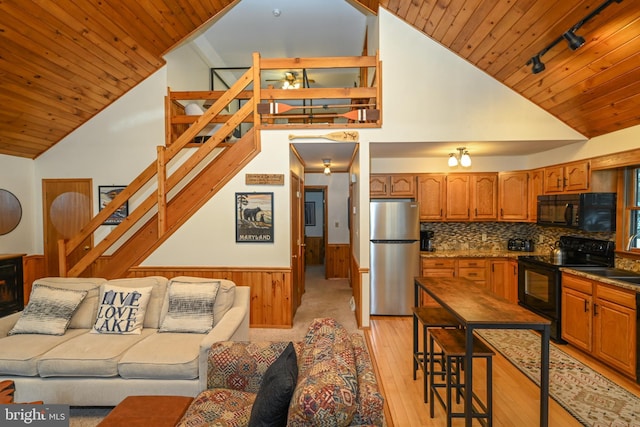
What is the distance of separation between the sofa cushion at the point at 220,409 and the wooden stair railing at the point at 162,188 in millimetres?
2617

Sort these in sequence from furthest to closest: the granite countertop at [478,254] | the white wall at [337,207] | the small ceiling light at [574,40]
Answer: the white wall at [337,207] < the granite countertop at [478,254] < the small ceiling light at [574,40]

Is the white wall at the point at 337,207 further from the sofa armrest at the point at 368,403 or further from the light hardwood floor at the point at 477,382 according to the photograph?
the sofa armrest at the point at 368,403

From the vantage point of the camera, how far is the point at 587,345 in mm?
3082

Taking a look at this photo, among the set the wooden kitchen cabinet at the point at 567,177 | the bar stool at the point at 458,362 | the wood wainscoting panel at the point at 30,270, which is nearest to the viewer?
the bar stool at the point at 458,362

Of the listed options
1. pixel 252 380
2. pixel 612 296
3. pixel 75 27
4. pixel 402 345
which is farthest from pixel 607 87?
pixel 75 27

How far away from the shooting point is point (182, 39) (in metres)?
4.84

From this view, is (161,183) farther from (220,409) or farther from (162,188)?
(220,409)

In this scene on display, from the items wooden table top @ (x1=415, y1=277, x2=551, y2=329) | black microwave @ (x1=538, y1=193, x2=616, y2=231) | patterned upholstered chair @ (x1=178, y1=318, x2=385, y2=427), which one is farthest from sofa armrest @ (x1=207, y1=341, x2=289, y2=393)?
black microwave @ (x1=538, y1=193, x2=616, y2=231)

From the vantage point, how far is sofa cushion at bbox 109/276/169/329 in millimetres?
2906

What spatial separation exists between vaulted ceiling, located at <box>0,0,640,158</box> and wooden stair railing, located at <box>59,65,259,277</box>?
59.5 inches

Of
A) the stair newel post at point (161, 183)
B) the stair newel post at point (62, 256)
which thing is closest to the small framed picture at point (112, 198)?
the stair newel post at point (62, 256)

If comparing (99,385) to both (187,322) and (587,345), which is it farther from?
(587,345)

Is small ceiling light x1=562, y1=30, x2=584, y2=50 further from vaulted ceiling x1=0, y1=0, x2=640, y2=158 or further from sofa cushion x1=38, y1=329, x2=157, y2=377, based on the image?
sofa cushion x1=38, y1=329, x2=157, y2=377

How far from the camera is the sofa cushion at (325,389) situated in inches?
46.3
